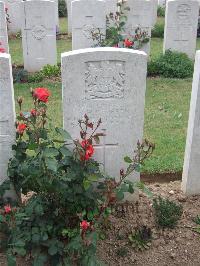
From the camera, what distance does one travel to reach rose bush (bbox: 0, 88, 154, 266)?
3.05 meters

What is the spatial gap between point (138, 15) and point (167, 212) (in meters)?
5.96

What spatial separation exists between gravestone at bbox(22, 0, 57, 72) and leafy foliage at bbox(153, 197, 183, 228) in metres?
5.84

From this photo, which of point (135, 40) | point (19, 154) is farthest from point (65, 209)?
point (135, 40)

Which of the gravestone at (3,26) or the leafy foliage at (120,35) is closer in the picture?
the gravestone at (3,26)

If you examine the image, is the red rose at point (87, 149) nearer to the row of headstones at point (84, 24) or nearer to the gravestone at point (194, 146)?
the gravestone at point (194, 146)

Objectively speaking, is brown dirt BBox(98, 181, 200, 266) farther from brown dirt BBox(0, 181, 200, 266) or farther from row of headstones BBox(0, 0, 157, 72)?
row of headstones BBox(0, 0, 157, 72)

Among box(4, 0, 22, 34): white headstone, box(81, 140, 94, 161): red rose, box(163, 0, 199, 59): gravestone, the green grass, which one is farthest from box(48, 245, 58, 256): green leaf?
box(4, 0, 22, 34): white headstone

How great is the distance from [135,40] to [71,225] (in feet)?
20.1

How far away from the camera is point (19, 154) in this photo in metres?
3.52

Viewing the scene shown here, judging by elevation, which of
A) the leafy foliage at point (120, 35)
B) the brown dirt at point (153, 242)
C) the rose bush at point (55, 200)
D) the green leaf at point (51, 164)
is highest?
the leafy foliage at point (120, 35)

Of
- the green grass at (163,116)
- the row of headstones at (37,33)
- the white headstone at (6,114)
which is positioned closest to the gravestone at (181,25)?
the green grass at (163,116)

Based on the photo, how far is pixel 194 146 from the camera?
405cm

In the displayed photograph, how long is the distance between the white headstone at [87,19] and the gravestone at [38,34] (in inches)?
20.4

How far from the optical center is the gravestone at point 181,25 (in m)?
9.08
